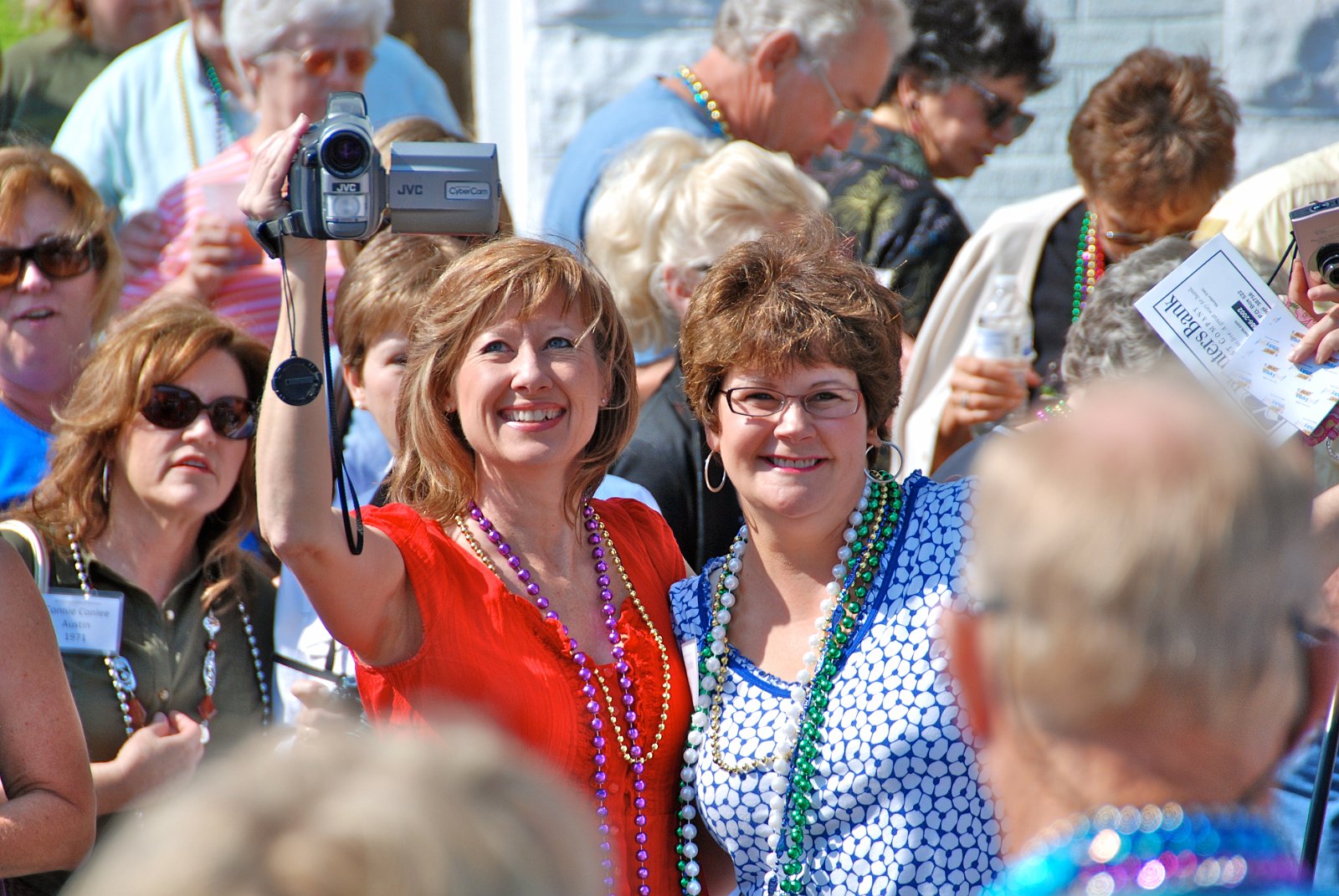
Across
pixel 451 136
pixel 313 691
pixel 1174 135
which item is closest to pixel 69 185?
pixel 451 136

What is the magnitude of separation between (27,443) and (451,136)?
51.7 inches

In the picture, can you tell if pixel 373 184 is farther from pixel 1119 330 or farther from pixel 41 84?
pixel 41 84

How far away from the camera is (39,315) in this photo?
128 inches

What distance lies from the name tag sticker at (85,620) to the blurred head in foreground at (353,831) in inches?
75.5

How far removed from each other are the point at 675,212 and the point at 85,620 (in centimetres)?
155

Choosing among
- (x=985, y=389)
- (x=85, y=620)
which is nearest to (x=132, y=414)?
(x=85, y=620)

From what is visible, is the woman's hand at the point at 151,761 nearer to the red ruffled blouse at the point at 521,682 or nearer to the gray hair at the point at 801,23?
the red ruffled blouse at the point at 521,682

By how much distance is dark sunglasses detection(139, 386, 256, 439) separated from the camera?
294 cm

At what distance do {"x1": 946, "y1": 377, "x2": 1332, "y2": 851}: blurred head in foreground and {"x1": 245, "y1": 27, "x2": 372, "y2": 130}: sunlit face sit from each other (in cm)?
312

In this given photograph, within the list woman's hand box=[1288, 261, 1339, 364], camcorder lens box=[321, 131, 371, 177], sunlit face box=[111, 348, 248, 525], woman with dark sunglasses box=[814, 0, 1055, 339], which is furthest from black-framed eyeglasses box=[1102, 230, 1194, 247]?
camcorder lens box=[321, 131, 371, 177]

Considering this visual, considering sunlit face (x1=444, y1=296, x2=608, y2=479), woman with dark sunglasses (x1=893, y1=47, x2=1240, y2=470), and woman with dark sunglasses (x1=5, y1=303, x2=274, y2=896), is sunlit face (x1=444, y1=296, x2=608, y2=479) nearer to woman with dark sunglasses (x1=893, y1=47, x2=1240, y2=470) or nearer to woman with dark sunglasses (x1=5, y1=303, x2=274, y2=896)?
woman with dark sunglasses (x1=5, y1=303, x2=274, y2=896)

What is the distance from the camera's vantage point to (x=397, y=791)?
0.93 m

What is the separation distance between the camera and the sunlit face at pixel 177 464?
115 inches

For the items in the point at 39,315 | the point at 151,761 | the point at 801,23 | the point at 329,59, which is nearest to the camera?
the point at 151,761
